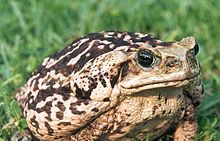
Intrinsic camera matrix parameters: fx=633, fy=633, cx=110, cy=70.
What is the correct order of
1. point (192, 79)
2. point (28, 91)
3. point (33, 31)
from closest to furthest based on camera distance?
point (192, 79) → point (28, 91) → point (33, 31)

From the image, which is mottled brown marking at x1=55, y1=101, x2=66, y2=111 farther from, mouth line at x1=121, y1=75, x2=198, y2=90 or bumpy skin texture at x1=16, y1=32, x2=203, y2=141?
mouth line at x1=121, y1=75, x2=198, y2=90

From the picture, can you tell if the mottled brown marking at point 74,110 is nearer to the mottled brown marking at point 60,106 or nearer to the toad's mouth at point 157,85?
the mottled brown marking at point 60,106

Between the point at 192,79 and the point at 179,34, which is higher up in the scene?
the point at 179,34

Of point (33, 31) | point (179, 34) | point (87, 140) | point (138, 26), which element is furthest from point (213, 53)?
point (87, 140)

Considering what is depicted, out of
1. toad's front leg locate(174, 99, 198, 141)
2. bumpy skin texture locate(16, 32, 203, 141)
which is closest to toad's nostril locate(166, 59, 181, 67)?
bumpy skin texture locate(16, 32, 203, 141)

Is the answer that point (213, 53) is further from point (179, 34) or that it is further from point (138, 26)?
point (138, 26)

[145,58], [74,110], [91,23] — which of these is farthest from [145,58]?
[91,23]

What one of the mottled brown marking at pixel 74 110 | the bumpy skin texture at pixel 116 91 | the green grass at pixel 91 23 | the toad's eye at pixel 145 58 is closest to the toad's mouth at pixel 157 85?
the bumpy skin texture at pixel 116 91

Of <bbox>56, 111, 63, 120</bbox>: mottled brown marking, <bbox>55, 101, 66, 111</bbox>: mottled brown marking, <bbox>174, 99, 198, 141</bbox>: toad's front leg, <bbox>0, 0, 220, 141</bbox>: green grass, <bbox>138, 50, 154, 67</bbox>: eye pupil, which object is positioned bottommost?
<bbox>174, 99, 198, 141</bbox>: toad's front leg

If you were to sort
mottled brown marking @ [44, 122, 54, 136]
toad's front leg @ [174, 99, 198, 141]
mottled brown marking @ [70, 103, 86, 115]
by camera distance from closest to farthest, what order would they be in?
mottled brown marking @ [70, 103, 86, 115], mottled brown marking @ [44, 122, 54, 136], toad's front leg @ [174, 99, 198, 141]
